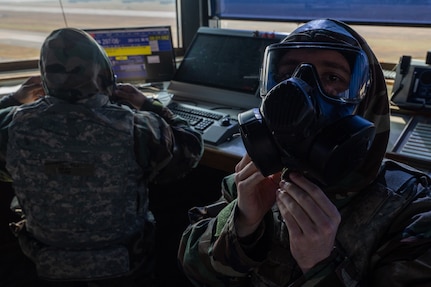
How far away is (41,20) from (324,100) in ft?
7.66

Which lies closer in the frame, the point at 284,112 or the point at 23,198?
the point at 284,112

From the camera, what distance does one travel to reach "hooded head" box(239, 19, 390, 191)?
2.09ft

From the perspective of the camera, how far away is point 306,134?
63 cm

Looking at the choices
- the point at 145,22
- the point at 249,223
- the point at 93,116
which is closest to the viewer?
the point at 249,223

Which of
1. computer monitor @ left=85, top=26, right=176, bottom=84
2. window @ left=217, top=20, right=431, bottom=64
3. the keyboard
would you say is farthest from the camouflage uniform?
window @ left=217, top=20, right=431, bottom=64

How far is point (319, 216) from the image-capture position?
0.64 metres

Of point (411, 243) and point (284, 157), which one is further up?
point (284, 157)

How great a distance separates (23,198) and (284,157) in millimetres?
1036

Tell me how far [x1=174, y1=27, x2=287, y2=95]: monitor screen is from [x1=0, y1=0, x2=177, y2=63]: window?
0.53m

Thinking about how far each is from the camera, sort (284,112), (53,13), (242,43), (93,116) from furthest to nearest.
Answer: (53,13) < (242,43) < (93,116) < (284,112)

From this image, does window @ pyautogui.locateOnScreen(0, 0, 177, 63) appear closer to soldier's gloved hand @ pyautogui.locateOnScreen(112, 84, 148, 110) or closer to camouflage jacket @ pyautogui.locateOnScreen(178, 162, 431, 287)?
soldier's gloved hand @ pyautogui.locateOnScreen(112, 84, 148, 110)

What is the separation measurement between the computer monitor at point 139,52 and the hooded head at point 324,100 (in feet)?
4.83

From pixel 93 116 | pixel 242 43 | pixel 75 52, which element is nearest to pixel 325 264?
pixel 93 116

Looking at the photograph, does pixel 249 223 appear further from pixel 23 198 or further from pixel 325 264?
pixel 23 198
